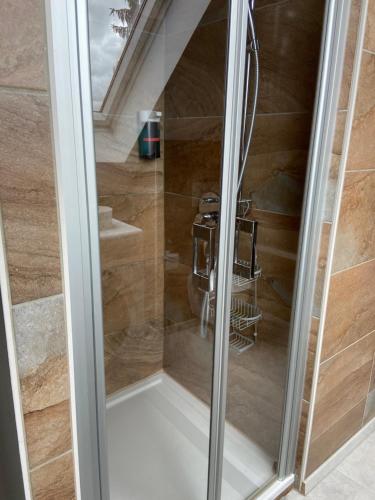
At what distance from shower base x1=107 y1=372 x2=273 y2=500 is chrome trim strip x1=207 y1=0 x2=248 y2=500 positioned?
10 centimetres

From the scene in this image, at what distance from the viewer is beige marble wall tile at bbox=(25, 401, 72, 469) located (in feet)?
2.22

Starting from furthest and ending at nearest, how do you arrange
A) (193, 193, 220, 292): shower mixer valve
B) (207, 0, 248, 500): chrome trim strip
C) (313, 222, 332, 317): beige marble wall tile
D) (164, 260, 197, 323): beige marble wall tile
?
(164, 260, 197, 323): beige marble wall tile < (313, 222, 332, 317): beige marble wall tile < (193, 193, 220, 292): shower mixer valve < (207, 0, 248, 500): chrome trim strip

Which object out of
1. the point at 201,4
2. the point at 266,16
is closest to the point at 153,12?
the point at 201,4

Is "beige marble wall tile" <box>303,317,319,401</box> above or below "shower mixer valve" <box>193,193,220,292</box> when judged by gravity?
below

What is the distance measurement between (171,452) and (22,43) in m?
1.53

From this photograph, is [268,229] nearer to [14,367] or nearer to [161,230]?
[161,230]

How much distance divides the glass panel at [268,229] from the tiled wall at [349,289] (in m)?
0.10

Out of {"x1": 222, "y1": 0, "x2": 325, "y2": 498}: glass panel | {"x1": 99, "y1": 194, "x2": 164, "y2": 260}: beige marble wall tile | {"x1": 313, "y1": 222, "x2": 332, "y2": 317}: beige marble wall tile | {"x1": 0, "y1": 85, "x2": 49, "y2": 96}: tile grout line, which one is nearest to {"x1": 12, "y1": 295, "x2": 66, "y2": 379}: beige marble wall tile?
{"x1": 0, "y1": 85, "x2": 49, "y2": 96}: tile grout line

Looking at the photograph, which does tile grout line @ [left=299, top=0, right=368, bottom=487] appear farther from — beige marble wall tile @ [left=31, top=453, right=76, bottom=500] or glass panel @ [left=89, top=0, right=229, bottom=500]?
beige marble wall tile @ [left=31, top=453, right=76, bottom=500]

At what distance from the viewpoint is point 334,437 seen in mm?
1596

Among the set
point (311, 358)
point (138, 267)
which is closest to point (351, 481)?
point (311, 358)

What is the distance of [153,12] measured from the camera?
1.40m

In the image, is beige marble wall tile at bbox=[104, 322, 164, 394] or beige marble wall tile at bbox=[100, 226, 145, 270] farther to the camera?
beige marble wall tile at bbox=[104, 322, 164, 394]

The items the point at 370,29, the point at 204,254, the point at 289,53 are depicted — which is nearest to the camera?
the point at 370,29
